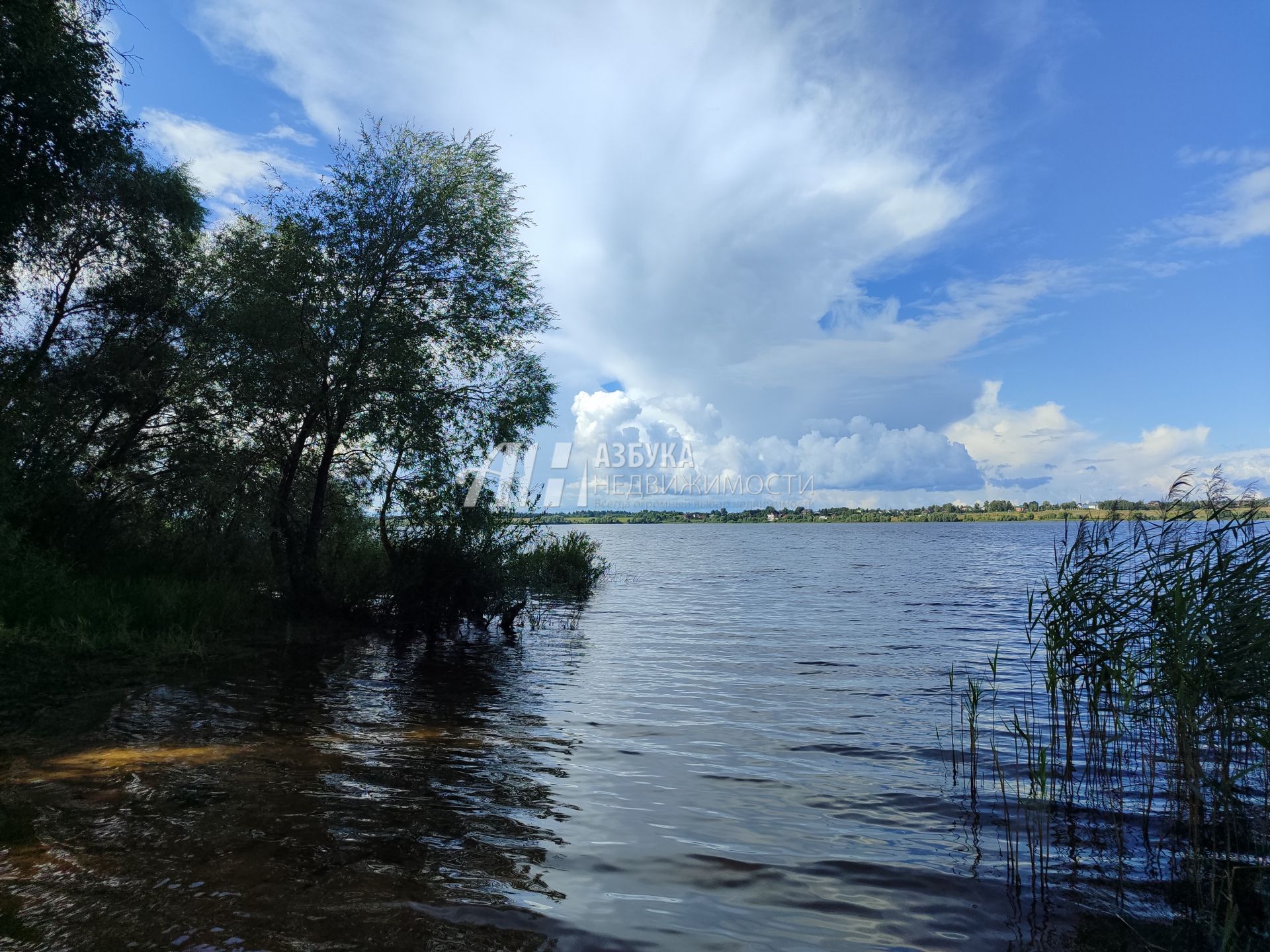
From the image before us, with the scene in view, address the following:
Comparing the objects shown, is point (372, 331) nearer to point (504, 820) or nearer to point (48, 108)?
point (48, 108)

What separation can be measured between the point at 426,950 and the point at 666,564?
2388 inches

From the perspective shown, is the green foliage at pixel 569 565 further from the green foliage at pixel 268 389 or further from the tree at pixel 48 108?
the tree at pixel 48 108

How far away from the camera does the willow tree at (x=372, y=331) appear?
1805cm

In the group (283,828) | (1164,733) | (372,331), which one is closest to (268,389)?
(372,331)

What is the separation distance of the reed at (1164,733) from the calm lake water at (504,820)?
0.87 metres

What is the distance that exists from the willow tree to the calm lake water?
651cm

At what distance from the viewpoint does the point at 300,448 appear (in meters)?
19.0

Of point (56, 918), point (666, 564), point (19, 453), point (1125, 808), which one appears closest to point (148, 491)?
point (19, 453)

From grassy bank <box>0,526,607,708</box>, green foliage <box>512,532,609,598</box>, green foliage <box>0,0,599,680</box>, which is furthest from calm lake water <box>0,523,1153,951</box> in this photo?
green foliage <box>512,532,609,598</box>

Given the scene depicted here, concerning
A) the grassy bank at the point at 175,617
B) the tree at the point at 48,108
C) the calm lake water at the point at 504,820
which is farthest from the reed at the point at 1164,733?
the tree at the point at 48,108

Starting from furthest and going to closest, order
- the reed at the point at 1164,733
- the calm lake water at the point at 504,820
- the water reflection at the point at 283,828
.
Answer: the reed at the point at 1164,733
the calm lake water at the point at 504,820
the water reflection at the point at 283,828

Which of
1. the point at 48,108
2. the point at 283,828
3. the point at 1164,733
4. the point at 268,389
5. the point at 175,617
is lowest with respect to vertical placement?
the point at 283,828

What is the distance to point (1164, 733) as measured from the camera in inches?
290

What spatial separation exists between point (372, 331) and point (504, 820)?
14250 millimetres
